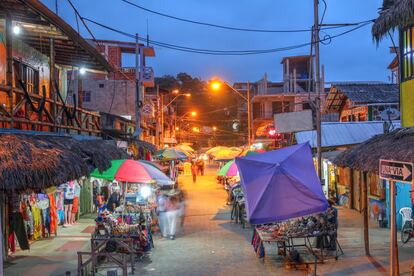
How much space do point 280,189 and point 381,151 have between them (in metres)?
→ 2.61

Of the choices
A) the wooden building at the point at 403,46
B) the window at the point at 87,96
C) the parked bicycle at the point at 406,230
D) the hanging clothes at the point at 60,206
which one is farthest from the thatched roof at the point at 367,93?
the window at the point at 87,96

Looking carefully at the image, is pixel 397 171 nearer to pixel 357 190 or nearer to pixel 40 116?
pixel 40 116

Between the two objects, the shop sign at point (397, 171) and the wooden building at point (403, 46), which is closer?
the shop sign at point (397, 171)

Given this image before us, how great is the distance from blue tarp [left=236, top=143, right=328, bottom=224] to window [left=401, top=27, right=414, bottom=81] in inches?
150

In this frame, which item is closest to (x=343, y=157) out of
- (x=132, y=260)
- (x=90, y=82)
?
(x=132, y=260)

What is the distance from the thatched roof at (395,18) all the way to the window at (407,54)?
278 mm

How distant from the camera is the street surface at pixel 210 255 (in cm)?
1022

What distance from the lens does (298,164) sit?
9.93 metres

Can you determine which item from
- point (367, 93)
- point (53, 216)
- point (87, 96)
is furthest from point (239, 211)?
point (87, 96)

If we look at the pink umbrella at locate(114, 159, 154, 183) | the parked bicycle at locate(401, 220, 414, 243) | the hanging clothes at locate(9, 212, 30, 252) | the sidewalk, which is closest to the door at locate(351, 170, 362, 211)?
the parked bicycle at locate(401, 220, 414, 243)

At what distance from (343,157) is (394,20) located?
3.75 metres

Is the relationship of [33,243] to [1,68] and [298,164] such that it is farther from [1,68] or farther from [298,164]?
[298,164]

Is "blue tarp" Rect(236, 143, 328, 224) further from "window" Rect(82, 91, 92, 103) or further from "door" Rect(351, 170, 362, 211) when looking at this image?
"window" Rect(82, 91, 92, 103)

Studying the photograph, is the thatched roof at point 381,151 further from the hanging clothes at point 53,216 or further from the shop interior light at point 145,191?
the hanging clothes at point 53,216
